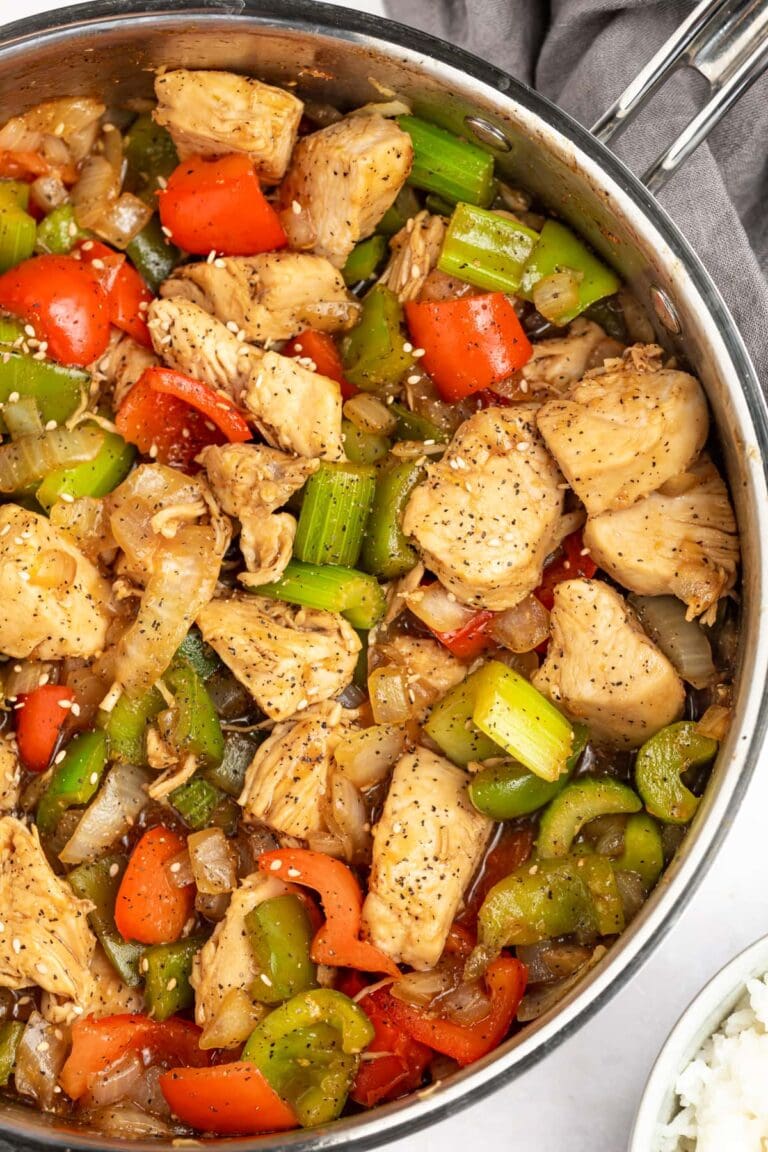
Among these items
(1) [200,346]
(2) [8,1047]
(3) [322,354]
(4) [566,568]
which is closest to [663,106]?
(3) [322,354]

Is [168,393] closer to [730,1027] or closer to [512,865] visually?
[512,865]

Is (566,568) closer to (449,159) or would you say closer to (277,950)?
(449,159)

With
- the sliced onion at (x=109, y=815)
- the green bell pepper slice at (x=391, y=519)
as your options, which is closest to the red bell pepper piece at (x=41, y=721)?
the sliced onion at (x=109, y=815)

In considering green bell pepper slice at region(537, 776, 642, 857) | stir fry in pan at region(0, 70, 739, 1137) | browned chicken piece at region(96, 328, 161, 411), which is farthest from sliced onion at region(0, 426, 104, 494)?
green bell pepper slice at region(537, 776, 642, 857)

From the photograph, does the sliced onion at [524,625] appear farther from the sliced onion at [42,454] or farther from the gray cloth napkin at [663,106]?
the sliced onion at [42,454]

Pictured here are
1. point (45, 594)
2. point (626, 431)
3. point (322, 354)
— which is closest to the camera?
point (626, 431)
